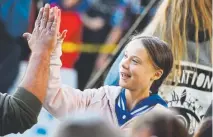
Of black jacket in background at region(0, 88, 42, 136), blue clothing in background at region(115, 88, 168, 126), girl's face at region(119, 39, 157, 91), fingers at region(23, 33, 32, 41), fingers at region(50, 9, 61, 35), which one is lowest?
blue clothing in background at region(115, 88, 168, 126)

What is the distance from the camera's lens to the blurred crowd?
216 cm

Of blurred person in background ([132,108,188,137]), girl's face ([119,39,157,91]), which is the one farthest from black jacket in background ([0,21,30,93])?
blurred person in background ([132,108,188,137])

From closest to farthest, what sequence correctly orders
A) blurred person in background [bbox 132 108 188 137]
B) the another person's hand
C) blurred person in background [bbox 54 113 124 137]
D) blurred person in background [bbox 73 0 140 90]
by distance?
blurred person in background [bbox 54 113 124 137], blurred person in background [bbox 132 108 188 137], the another person's hand, blurred person in background [bbox 73 0 140 90]

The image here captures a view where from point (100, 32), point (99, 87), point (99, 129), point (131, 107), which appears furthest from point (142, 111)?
point (99, 129)

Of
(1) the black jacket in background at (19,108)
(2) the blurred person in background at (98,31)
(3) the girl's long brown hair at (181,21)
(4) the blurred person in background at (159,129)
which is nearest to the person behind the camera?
(4) the blurred person in background at (159,129)

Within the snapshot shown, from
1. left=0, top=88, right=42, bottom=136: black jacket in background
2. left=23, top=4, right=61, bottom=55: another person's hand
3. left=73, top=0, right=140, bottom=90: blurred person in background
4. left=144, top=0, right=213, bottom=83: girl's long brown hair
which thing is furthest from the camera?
left=144, top=0, right=213, bottom=83: girl's long brown hair

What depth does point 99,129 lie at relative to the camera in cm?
135

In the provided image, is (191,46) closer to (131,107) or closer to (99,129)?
(131,107)

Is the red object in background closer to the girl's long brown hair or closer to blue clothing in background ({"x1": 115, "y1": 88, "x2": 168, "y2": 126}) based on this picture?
blue clothing in background ({"x1": 115, "y1": 88, "x2": 168, "y2": 126})

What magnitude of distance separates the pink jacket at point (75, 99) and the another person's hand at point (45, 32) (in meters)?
0.06

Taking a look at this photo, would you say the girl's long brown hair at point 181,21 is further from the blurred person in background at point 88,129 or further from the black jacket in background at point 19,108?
the blurred person in background at point 88,129

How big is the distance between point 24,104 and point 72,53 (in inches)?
16.2

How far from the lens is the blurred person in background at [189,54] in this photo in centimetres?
243

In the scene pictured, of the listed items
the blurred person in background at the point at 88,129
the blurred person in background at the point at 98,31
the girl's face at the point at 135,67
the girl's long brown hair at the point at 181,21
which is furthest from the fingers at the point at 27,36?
the blurred person in background at the point at 88,129
